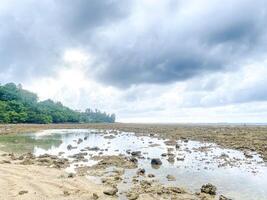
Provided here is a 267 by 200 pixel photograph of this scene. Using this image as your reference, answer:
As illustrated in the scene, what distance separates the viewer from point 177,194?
14.8 meters

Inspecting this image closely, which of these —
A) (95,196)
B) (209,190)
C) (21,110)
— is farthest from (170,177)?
(21,110)

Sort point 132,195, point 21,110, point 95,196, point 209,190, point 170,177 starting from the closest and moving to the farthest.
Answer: point 95,196
point 132,195
point 209,190
point 170,177
point 21,110

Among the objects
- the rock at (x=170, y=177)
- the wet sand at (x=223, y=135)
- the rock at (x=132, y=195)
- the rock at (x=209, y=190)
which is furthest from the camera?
the wet sand at (x=223, y=135)

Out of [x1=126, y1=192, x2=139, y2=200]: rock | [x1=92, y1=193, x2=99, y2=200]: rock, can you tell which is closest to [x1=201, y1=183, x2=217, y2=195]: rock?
[x1=126, y1=192, x2=139, y2=200]: rock

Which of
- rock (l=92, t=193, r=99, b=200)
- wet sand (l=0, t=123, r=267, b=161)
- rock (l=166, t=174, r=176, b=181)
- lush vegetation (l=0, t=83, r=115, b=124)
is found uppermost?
lush vegetation (l=0, t=83, r=115, b=124)

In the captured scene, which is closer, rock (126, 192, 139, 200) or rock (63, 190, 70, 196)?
rock (126, 192, 139, 200)

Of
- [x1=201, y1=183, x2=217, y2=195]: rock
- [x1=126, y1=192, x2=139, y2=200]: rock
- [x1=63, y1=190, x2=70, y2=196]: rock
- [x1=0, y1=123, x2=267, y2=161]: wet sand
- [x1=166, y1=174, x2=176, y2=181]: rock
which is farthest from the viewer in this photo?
[x1=0, y1=123, x2=267, y2=161]: wet sand

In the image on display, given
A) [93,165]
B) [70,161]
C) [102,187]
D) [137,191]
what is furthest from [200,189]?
[70,161]

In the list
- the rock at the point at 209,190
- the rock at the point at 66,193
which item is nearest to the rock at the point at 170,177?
the rock at the point at 209,190

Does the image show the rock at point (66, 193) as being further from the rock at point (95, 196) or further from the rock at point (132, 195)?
the rock at point (132, 195)

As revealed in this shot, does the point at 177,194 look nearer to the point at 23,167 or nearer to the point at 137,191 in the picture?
the point at 137,191

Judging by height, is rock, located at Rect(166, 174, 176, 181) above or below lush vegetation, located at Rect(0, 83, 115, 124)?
below

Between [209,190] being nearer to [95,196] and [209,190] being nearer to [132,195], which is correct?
[132,195]

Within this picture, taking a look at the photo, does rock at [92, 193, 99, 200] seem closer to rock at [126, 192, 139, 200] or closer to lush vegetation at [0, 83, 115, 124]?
rock at [126, 192, 139, 200]
